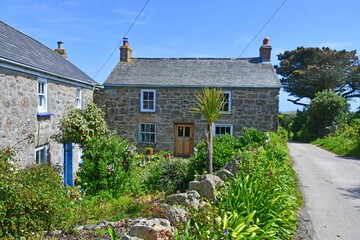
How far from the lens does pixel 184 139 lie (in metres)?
17.9

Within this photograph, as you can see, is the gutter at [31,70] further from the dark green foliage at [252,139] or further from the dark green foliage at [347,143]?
the dark green foliage at [347,143]

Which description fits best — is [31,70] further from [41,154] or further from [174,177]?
[174,177]

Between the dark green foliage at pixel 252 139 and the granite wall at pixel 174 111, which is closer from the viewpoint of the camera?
the dark green foliage at pixel 252 139

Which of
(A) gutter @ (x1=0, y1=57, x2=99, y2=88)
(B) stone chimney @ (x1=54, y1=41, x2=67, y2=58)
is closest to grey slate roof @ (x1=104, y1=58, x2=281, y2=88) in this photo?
(B) stone chimney @ (x1=54, y1=41, x2=67, y2=58)

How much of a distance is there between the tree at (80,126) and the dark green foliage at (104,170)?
2.35m

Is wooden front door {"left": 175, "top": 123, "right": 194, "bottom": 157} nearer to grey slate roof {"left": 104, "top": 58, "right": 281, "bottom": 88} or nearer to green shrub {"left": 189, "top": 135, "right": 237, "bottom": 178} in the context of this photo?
grey slate roof {"left": 104, "top": 58, "right": 281, "bottom": 88}

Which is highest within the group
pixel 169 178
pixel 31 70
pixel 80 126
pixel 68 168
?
pixel 31 70

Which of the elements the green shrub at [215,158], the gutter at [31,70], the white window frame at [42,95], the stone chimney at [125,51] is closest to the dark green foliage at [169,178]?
the green shrub at [215,158]

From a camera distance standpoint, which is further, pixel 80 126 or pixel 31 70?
pixel 80 126

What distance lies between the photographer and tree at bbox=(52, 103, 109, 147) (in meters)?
10.4

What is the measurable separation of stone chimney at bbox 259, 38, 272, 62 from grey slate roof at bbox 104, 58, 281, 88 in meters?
0.42

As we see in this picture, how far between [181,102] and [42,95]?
29.5 ft

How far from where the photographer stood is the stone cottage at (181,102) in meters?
16.9

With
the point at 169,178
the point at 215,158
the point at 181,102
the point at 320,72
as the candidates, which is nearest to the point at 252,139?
the point at 215,158
